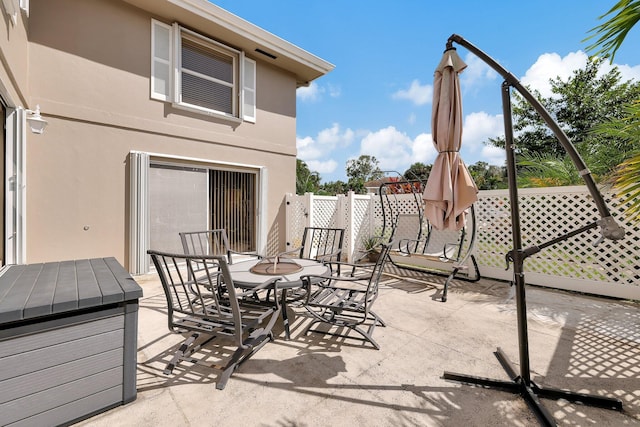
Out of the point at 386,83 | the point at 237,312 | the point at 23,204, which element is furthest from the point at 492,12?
the point at 23,204

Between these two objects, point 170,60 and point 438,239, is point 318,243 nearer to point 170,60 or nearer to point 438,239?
point 438,239

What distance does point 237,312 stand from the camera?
2156 mm

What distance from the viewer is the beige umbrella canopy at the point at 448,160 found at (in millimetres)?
2527

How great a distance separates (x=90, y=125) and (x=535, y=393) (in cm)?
697

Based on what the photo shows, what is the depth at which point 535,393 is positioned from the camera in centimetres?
205

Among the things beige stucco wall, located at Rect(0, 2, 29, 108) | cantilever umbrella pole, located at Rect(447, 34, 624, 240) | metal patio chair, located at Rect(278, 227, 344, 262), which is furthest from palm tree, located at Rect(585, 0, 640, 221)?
beige stucco wall, located at Rect(0, 2, 29, 108)

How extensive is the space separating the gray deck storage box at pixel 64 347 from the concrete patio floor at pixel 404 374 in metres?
0.19

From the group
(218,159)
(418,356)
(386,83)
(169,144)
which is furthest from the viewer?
(386,83)

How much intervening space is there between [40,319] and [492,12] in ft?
30.3

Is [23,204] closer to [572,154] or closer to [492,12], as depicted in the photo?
[572,154]

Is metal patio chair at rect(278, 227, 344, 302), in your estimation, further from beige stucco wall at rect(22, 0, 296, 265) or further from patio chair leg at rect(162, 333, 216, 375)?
beige stucco wall at rect(22, 0, 296, 265)

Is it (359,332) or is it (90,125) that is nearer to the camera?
(359,332)

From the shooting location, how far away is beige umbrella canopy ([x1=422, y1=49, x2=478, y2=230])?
2.53 metres

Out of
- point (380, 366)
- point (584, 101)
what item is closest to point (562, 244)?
point (380, 366)
